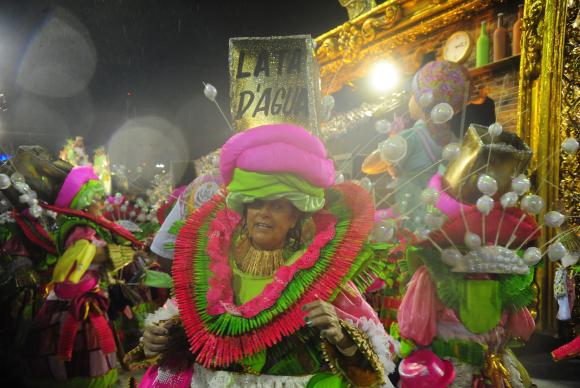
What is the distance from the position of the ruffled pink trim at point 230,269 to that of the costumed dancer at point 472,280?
782 mm

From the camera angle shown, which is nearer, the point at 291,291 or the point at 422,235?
the point at 291,291

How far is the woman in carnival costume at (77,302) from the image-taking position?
4340 mm

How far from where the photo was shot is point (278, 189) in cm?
178

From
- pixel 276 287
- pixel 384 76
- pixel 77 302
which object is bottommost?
pixel 77 302

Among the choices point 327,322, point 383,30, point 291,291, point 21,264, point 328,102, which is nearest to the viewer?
point 327,322

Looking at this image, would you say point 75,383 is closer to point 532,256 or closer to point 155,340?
point 155,340

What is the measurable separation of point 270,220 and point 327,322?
0.52 meters

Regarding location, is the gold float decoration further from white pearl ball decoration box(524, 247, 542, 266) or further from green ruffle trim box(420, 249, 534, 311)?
white pearl ball decoration box(524, 247, 542, 266)

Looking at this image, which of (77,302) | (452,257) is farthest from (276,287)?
(77,302)

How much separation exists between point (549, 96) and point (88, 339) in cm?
606

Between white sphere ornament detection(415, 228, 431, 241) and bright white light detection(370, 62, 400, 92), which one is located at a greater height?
bright white light detection(370, 62, 400, 92)

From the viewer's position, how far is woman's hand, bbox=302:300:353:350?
153cm

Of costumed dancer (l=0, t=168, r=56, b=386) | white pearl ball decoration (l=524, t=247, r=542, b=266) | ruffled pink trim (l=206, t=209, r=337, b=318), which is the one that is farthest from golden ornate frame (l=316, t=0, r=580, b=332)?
costumed dancer (l=0, t=168, r=56, b=386)

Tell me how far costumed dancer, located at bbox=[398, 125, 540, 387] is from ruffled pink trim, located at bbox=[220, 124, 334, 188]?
2.58 ft
